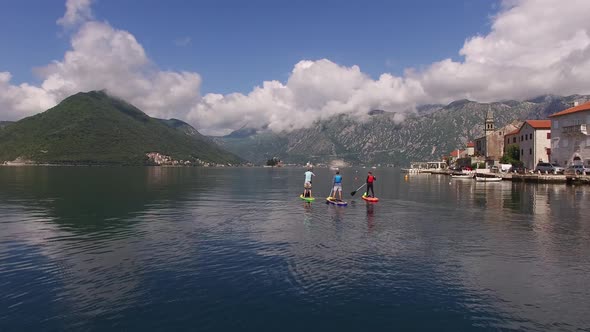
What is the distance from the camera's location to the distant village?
303 ft

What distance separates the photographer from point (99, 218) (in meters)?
31.0

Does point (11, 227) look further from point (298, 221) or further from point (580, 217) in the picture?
point (580, 217)

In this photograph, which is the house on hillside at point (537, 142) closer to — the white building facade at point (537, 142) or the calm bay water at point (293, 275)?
the white building facade at point (537, 142)

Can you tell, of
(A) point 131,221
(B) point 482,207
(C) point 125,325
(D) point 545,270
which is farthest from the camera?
(B) point 482,207

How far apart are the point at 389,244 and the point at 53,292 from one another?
1584 centimetres

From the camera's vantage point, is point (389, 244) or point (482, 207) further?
point (482, 207)

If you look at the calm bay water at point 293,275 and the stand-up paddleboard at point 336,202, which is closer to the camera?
the calm bay water at point 293,275

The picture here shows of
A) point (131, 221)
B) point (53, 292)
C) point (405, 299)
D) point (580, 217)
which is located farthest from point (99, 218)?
point (580, 217)

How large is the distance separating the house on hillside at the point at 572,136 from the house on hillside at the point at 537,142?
7361mm

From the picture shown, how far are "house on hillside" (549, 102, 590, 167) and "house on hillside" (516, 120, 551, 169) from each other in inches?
290

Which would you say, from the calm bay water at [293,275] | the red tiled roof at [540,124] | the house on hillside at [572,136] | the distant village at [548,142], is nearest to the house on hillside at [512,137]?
the distant village at [548,142]

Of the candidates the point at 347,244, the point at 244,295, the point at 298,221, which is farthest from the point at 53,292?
the point at 298,221

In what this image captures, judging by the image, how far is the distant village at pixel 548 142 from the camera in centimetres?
9225

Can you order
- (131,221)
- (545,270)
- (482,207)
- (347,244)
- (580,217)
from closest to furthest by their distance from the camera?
(545,270)
(347,244)
(131,221)
(580,217)
(482,207)
